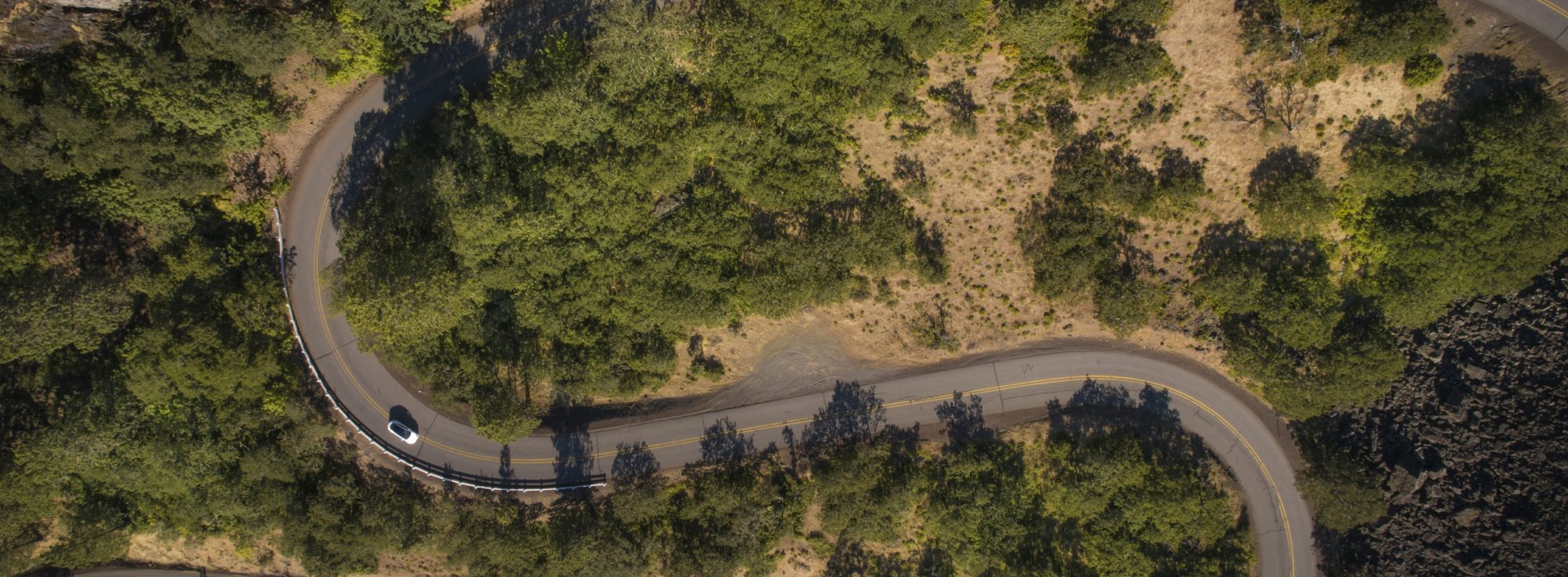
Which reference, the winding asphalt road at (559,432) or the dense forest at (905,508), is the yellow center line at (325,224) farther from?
the dense forest at (905,508)

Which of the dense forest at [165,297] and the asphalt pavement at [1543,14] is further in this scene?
the asphalt pavement at [1543,14]

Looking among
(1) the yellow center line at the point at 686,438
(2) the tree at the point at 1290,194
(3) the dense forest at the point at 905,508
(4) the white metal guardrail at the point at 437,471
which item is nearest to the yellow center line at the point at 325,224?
(1) the yellow center line at the point at 686,438

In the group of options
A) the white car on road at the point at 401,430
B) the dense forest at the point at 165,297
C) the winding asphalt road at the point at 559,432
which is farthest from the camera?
the white car on road at the point at 401,430

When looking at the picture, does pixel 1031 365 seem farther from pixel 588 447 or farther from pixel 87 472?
pixel 87 472

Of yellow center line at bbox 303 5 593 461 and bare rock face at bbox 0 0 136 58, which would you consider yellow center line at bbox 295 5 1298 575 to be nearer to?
yellow center line at bbox 303 5 593 461

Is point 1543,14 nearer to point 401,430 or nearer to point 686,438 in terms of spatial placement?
point 686,438

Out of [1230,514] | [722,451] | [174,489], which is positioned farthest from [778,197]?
[174,489]
